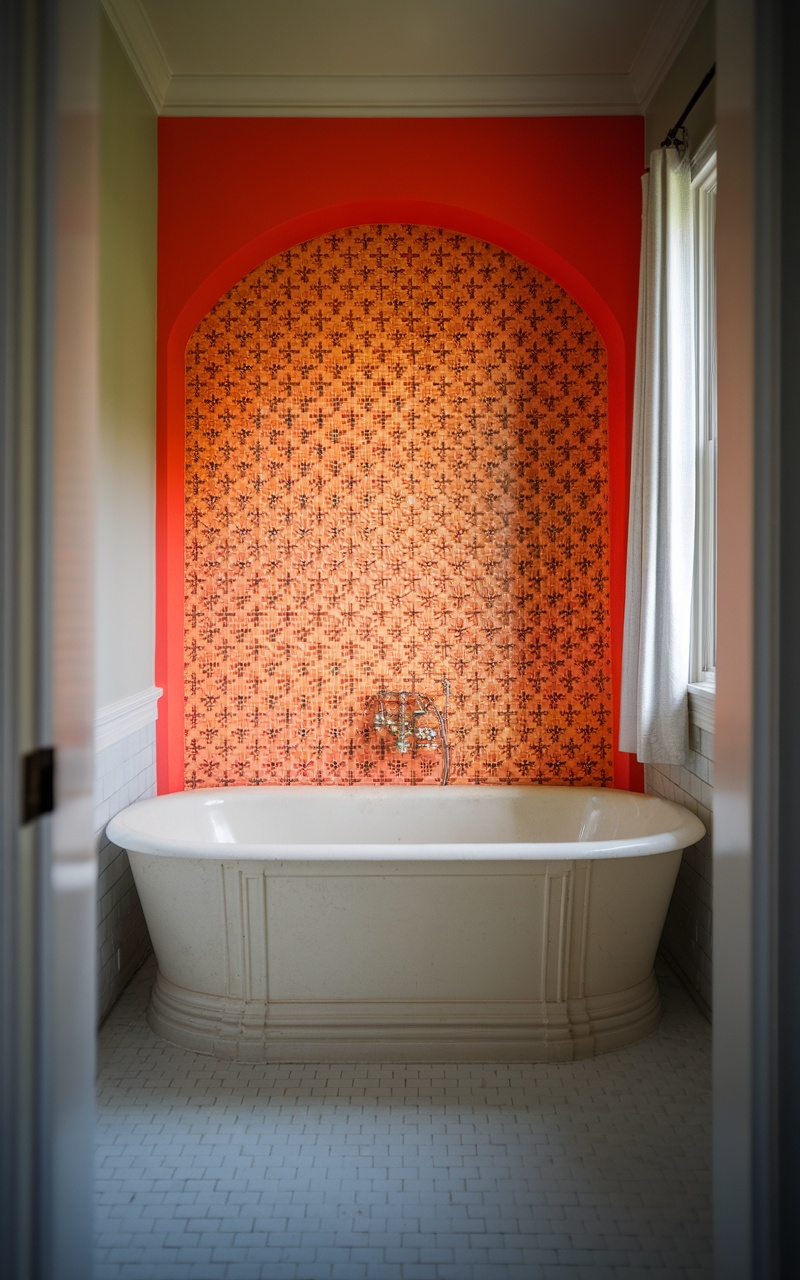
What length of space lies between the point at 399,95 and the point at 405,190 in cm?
33

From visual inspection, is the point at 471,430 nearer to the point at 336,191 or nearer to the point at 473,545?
the point at 473,545

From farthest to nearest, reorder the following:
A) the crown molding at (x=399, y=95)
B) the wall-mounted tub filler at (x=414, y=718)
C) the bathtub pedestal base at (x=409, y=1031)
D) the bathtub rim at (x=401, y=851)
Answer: the wall-mounted tub filler at (x=414, y=718), the crown molding at (x=399, y=95), the bathtub pedestal base at (x=409, y=1031), the bathtub rim at (x=401, y=851)

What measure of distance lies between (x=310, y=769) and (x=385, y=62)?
260 centimetres

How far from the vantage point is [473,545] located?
3.44 metres

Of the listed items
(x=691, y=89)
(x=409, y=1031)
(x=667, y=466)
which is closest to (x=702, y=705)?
(x=667, y=466)

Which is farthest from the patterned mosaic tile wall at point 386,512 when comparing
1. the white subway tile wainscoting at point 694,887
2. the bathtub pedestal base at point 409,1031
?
the bathtub pedestal base at point 409,1031

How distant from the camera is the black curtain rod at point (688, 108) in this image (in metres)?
2.53

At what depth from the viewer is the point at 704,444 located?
2838 millimetres

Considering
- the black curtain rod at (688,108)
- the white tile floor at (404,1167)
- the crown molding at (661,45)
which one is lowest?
the white tile floor at (404,1167)

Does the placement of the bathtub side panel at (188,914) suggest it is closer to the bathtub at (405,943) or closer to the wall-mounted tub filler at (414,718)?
the bathtub at (405,943)

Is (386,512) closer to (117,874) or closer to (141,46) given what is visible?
(117,874)

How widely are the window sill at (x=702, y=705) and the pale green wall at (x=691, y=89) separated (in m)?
1.69

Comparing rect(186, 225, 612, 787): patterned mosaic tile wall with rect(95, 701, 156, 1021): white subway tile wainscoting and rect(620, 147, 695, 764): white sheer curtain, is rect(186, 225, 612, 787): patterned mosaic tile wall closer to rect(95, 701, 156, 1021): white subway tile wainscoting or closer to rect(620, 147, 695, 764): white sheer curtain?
rect(95, 701, 156, 1021): white subway tile wainscoting

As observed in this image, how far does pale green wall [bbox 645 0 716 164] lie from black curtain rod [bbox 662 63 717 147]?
26mm
